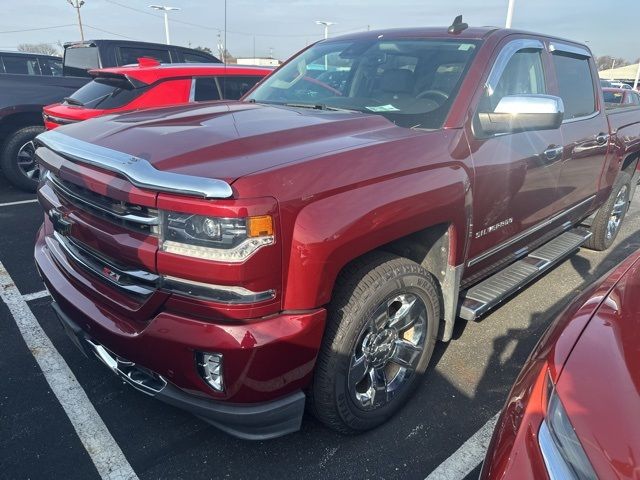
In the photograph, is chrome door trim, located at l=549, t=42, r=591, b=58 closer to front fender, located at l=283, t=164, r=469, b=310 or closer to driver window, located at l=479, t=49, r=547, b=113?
driver window, located at l=479, t=49, r=547, b=113

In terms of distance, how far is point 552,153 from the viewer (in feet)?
10.5

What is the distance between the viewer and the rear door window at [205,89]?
19.1 ft

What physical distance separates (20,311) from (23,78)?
4489 millimetres

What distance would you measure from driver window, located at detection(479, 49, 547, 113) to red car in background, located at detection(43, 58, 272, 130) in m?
3.91

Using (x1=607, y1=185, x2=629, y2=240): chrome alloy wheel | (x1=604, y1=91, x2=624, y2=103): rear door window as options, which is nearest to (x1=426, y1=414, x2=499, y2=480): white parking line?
(x1=607, y1=185, x2=629, y2=240): chrome alloy wheel

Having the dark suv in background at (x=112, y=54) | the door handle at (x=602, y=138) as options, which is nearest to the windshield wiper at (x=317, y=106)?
the door handle at (x=602, y=138)

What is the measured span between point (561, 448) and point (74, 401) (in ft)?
7.80

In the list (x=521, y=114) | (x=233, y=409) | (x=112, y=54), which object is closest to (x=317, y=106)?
(x=521, y=114)

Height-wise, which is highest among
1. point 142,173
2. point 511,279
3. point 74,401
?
point 142,173

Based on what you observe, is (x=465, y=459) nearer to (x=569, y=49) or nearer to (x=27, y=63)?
(x=569, y=49)

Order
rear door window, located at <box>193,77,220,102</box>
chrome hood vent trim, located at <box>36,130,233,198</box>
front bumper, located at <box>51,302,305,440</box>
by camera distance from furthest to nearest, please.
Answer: rear door window, located at <box>193,77,220,102</box>
front bumper, located at <box>51,302,305,440</box>
chrome hood vent trim, located at <box>36,130,233,198</box>

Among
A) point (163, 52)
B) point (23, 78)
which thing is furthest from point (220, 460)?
point (163, 52)

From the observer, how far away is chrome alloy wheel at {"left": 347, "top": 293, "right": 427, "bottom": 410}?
2314 millimetres

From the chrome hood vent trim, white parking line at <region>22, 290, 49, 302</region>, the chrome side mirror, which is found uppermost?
the chrome side mirror
